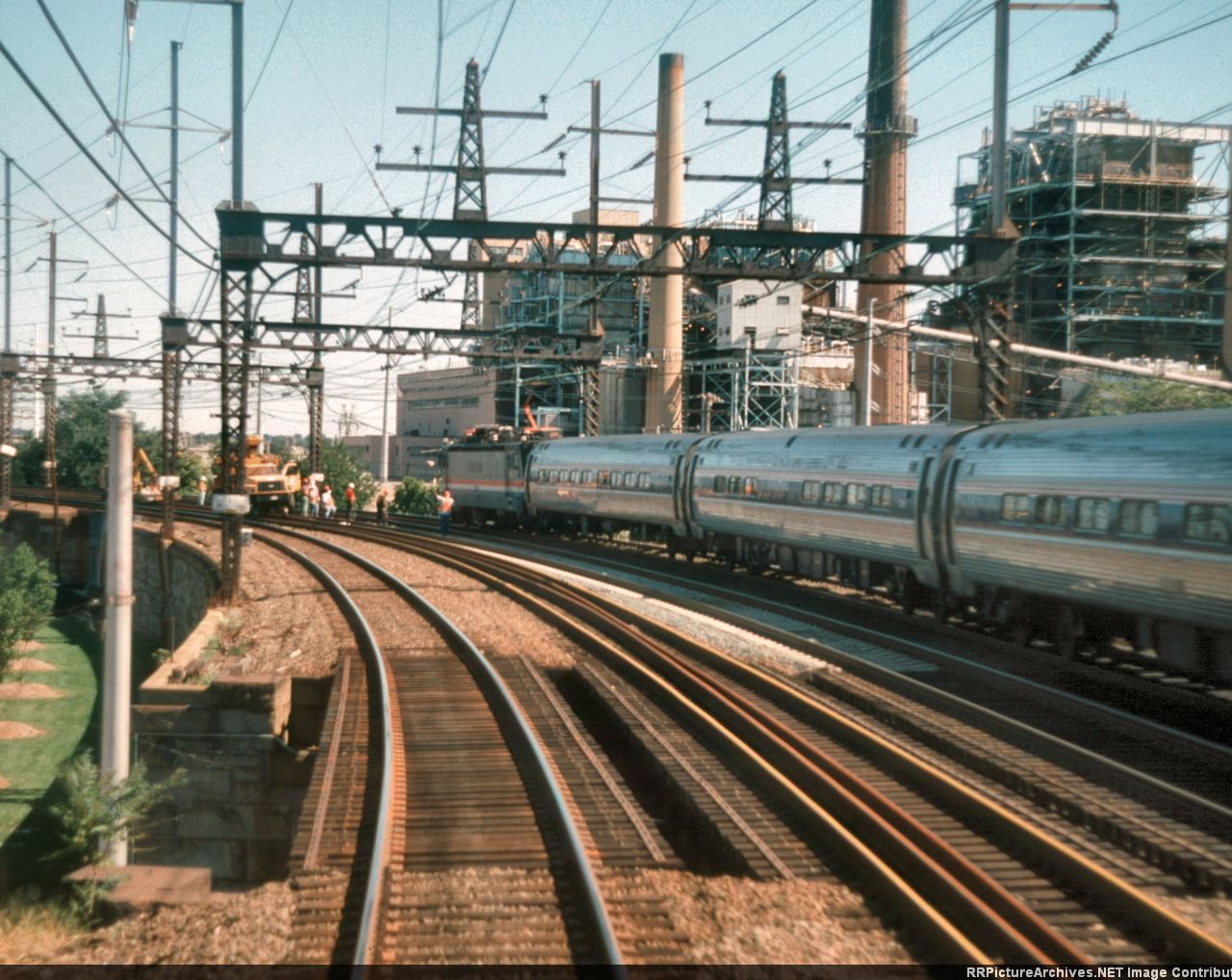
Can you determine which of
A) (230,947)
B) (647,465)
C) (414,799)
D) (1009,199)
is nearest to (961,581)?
(414,799)

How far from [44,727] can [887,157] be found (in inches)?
1581

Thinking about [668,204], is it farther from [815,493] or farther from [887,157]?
[815,493]

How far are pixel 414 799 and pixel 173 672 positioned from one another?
686 cm

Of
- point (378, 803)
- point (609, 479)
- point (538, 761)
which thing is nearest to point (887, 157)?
point (609, 479)

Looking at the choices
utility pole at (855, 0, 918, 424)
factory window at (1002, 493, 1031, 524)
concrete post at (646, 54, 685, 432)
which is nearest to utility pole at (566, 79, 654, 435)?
concrete post at (646, 54, 685, 432)

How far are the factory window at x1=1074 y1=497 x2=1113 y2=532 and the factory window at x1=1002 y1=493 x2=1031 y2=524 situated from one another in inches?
47.1

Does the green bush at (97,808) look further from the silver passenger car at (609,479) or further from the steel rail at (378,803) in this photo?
the silver passenger car at (609,479)

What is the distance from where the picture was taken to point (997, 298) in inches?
917

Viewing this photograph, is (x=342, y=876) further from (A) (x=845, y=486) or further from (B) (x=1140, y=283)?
(B) (x=1140, y=283)

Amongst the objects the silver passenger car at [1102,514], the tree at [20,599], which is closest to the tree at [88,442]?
the tree at [20,599]

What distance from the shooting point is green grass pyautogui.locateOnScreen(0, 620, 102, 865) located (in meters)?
23.2

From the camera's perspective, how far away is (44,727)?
103ft

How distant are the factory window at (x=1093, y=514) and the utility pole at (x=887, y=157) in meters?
38.4

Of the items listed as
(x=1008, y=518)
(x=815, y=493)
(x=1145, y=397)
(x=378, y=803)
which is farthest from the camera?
(x=1145, y=397)
